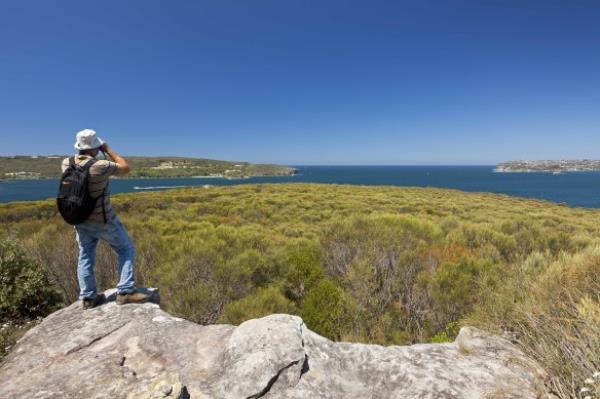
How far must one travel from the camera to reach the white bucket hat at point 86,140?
3.70 metres

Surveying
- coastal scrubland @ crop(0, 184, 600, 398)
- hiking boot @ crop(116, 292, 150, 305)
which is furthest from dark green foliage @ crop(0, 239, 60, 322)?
hiking boot @ crop(116, 292, 150, 305)

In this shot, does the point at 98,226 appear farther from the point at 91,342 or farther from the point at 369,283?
the point at 369,283

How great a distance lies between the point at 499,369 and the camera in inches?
112

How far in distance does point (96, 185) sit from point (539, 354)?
4833mm

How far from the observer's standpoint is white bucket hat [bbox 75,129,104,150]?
3.70 metres

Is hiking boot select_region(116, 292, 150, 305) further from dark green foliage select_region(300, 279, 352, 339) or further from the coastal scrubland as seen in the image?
dark green foliage select_region(300, 279, 352, 339)

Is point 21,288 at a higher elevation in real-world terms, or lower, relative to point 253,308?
higher

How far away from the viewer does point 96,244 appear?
4023mm

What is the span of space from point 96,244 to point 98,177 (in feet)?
3.14

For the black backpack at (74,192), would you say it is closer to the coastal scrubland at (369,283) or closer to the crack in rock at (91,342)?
the crack in rock at (91,342)

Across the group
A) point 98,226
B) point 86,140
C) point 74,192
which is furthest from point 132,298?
point 86,140

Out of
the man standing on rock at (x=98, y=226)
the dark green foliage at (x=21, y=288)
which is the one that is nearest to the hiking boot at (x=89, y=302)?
the man standing on rock at (x=98, y=226)

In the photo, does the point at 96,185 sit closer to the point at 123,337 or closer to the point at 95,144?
the point at 95,144

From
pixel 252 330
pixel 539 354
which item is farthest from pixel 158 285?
pixel 539 354
